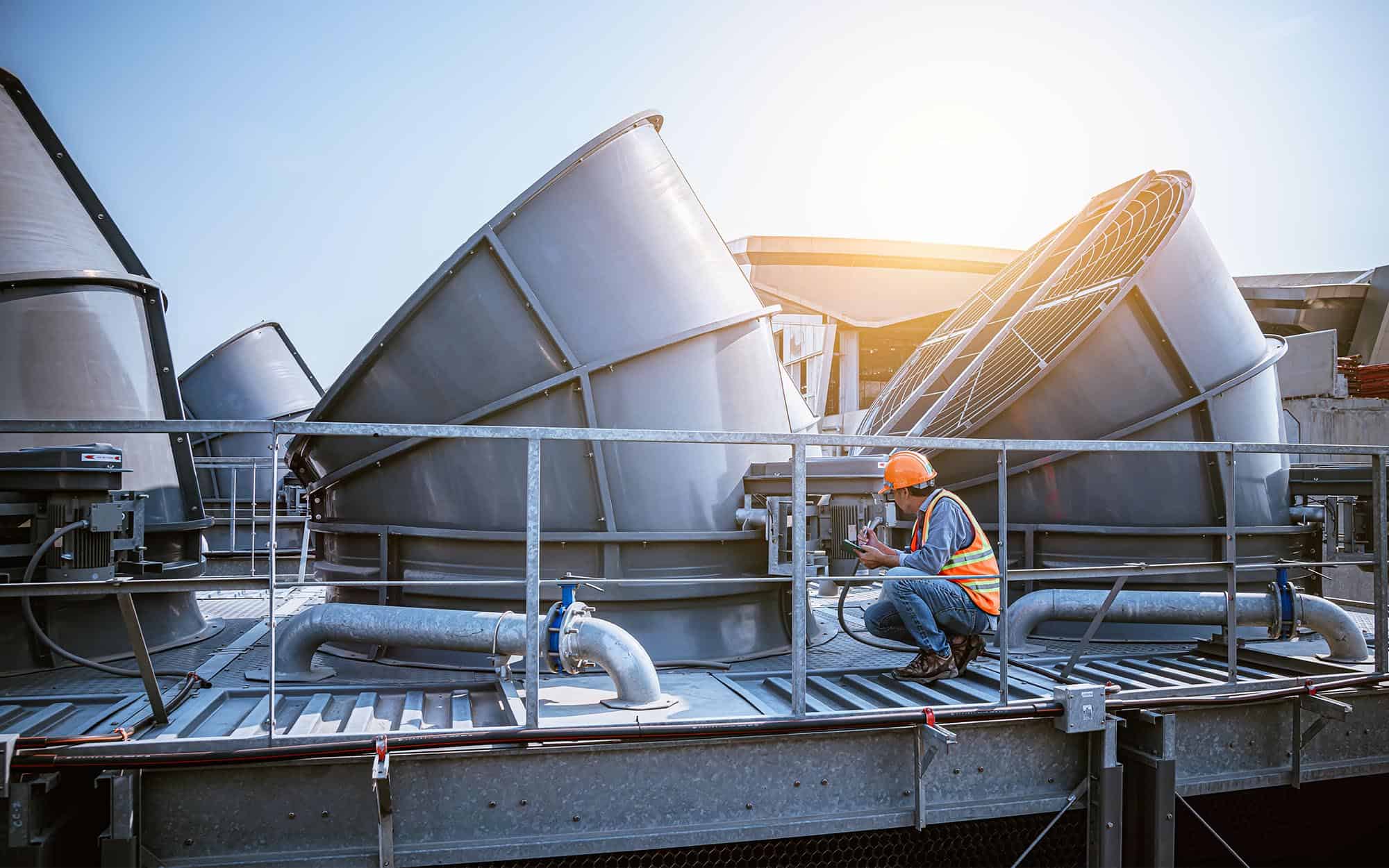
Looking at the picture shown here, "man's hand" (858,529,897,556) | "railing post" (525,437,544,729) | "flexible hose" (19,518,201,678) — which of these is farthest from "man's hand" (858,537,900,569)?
"flexible hose" (19,518,201,678)

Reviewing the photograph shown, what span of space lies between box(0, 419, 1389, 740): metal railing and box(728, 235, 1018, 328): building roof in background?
2138cm

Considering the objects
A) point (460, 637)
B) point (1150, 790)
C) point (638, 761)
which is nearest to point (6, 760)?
point (460, 637)

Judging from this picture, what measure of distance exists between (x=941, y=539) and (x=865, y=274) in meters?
23.0

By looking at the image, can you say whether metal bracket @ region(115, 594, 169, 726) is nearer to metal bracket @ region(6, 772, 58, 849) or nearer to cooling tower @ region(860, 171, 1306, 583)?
metal bracket @ region(6, 772, 58, 849)

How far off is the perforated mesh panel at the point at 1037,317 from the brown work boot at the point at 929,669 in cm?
272

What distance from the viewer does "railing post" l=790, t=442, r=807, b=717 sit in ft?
12.5

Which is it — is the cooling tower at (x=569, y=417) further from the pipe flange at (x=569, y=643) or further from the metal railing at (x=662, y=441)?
the pipe flange at (x=569, y=643)

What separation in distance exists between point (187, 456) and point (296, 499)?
717 cm

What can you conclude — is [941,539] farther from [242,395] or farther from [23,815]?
[242,395]

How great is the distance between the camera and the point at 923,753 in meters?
4.03

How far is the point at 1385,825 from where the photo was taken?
235 inches

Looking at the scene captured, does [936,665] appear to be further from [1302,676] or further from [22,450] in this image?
[22,450]

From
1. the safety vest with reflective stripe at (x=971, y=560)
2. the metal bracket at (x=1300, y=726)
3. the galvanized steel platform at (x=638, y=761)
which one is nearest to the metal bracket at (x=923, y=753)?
the galvanized steel platform at (x=638, y=761)

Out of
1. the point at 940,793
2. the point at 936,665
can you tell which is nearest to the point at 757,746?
the point at 940,793
